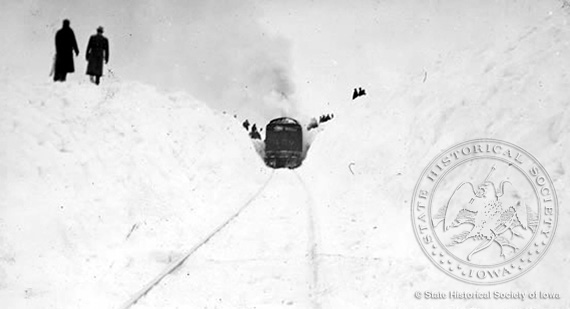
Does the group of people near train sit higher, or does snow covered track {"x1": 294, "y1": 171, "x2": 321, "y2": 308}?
the group of people near train

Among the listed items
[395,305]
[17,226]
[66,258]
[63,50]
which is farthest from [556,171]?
[63,50]

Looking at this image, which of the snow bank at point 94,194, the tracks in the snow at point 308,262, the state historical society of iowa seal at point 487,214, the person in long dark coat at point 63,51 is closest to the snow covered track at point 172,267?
the tracks in the snow at point 308,262

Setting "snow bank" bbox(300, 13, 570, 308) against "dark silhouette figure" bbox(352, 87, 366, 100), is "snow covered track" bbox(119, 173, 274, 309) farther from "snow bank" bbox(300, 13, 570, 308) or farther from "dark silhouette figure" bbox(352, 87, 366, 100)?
"dark silhouette figure" bbox(352, 87, 366, 100)

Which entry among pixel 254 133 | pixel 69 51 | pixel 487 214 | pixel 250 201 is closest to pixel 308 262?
pixel 487 214

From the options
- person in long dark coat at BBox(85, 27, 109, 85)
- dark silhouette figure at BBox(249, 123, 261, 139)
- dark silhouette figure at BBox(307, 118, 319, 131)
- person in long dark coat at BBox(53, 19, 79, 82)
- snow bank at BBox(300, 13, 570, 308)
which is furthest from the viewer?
dark silhouette figure at BBox(249, 123, 261, 139)

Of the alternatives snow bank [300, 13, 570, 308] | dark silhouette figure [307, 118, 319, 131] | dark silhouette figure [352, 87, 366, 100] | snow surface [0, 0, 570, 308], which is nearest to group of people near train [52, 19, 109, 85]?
snow surface [0, 0, 570, 308]

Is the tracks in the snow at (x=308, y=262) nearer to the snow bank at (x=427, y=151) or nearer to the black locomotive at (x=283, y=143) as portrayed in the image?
the snow bank at (x=427, y=151)

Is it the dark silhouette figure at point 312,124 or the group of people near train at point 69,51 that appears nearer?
the group of people near train at point 69,51
